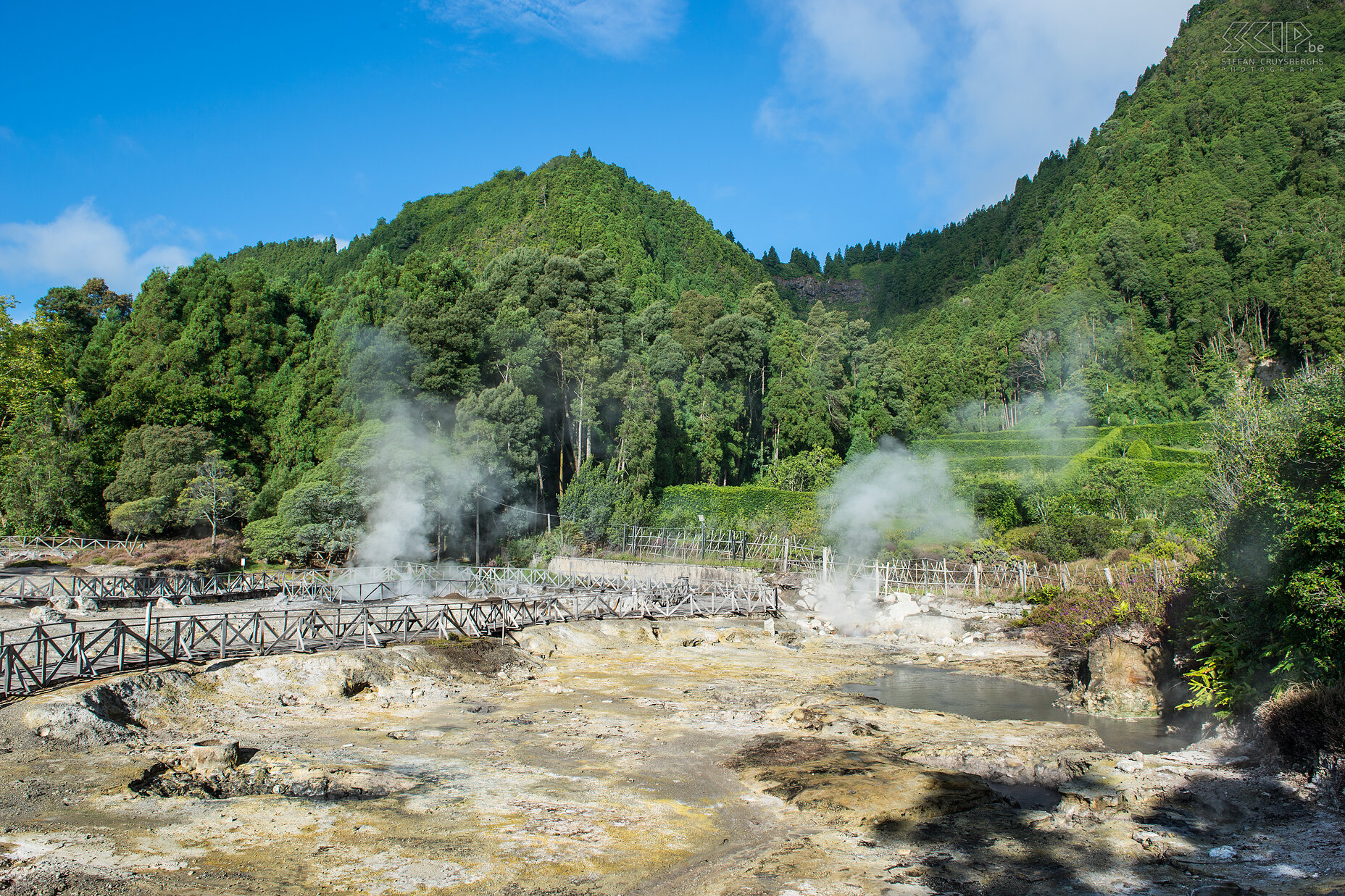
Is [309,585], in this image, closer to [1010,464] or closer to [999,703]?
[999,703]

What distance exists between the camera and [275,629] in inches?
677

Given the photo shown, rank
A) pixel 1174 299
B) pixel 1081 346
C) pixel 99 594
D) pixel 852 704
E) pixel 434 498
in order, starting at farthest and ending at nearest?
pixel 1174 299 → pixel 1081 346 → pixel 434 498 → pixel 99 594 → pixel 852 704

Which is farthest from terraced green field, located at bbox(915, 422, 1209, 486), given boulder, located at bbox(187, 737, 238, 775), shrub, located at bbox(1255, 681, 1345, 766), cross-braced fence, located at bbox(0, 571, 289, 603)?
boulder, located at bbox(187, 737, 238, 775)

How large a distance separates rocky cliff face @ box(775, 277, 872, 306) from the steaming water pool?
466 ft

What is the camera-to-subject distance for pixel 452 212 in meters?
105

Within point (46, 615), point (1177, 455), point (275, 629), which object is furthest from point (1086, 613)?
point (46, 615)

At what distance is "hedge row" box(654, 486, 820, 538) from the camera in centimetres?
3881

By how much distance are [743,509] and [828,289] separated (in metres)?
131

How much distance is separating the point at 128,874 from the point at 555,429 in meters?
37.5

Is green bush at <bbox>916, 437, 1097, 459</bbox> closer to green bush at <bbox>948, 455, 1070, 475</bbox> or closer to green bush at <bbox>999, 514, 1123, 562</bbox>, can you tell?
green bush at <bbox>948, 455, 1070, 475</bbox>

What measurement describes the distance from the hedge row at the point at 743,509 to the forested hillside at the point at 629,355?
1.67m

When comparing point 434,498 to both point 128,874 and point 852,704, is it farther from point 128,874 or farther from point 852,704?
point 128,874

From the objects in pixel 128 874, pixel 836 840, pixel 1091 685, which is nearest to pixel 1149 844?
pixel 836 840

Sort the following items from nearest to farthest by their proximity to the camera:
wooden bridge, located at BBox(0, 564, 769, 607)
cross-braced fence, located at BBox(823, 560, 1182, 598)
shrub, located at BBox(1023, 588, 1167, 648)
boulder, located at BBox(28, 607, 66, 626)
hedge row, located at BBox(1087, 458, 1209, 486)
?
shrub, located at BBox(1023, 588, 1167, 648)
boulder, located at BBox(28, 607, 66, 626)
wooden bridge, located at BBox(0, 564, 769, 607)
cross-braced fence, located at BBox(823, 560, 1182, 598)
hedge row, located at BBox(1087, 458, 1209, 486)
